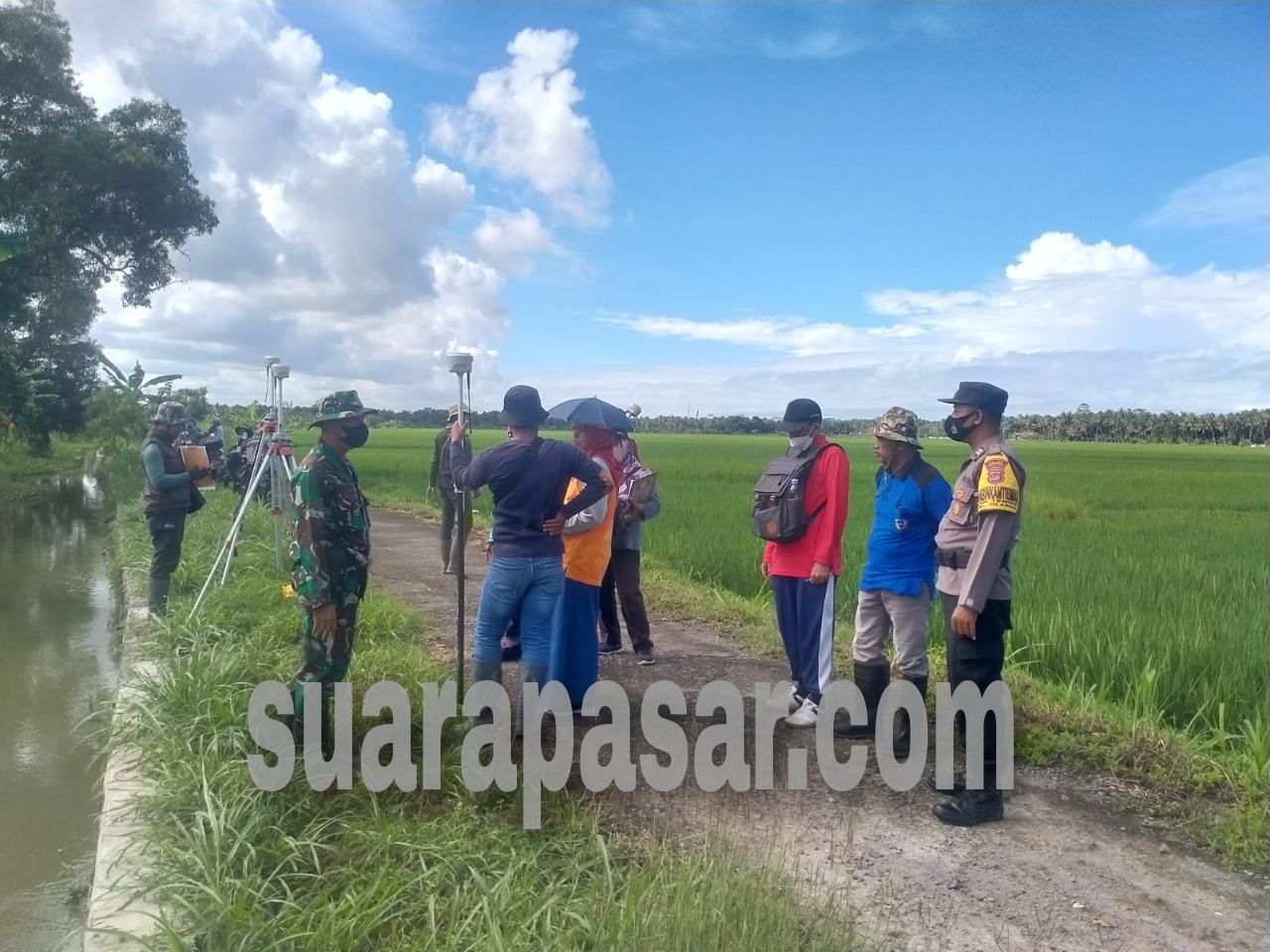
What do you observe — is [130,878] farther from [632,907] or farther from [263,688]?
[632,907]

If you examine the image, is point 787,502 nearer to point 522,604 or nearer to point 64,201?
point 522,604

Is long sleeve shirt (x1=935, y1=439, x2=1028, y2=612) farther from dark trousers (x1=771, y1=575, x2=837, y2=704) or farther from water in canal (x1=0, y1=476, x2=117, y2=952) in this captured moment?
water in canal (x1=0, y1=476, x2=117, y2=952)

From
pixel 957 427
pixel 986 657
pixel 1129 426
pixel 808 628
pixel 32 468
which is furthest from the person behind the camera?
pixel 1129 426

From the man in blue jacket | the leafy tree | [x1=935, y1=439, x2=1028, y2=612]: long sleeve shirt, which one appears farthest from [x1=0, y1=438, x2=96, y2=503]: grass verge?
[x1=935, y1=439, x2=1028, y2=612]: long sleeve shirt

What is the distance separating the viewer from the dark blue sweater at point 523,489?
384 centimetres

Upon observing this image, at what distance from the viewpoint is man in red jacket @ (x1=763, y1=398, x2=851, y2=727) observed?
4.24 meters

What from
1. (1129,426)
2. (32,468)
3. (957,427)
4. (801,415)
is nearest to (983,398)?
(957,427)

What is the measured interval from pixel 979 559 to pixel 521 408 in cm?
194

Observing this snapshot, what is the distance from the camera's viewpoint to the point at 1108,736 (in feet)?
13.2

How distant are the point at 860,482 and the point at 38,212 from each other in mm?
16981

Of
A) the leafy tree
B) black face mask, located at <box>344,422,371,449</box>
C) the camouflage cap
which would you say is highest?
the leafy tree

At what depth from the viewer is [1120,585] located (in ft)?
21.9

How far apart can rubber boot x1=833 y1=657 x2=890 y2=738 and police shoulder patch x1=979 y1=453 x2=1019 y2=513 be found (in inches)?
45.0

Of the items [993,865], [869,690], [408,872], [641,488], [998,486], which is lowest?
[993,865]
